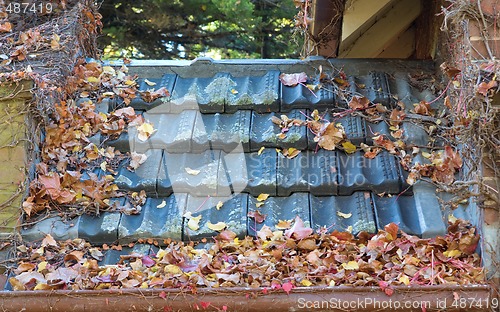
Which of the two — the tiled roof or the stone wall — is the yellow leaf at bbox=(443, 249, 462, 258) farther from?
the stone wall

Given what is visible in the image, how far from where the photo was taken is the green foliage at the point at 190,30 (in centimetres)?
1080

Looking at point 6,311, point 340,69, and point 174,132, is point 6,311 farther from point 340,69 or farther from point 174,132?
point 340,69

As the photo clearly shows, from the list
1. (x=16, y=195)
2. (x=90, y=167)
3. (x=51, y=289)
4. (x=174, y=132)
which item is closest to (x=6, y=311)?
(x=51, y=289)

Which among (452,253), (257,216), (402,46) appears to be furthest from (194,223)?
(402,46)

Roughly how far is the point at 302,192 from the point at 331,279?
1.94ft

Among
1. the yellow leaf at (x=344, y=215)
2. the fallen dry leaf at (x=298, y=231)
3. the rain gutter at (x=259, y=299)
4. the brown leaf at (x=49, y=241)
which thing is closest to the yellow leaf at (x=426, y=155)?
the yellow leaf at (x=344, y=215)

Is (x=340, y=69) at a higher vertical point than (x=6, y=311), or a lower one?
higher

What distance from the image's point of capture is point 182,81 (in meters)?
3.89

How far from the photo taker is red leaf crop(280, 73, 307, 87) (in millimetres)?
3785

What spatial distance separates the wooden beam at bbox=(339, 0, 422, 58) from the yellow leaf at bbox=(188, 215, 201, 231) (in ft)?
6.06

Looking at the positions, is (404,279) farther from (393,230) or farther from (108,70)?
(108,70)

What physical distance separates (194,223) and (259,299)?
54 cm

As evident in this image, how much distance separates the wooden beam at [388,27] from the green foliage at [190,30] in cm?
602

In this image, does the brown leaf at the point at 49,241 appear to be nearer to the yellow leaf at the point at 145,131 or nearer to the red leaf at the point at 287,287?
the yellow leaf at the point at 145,131
